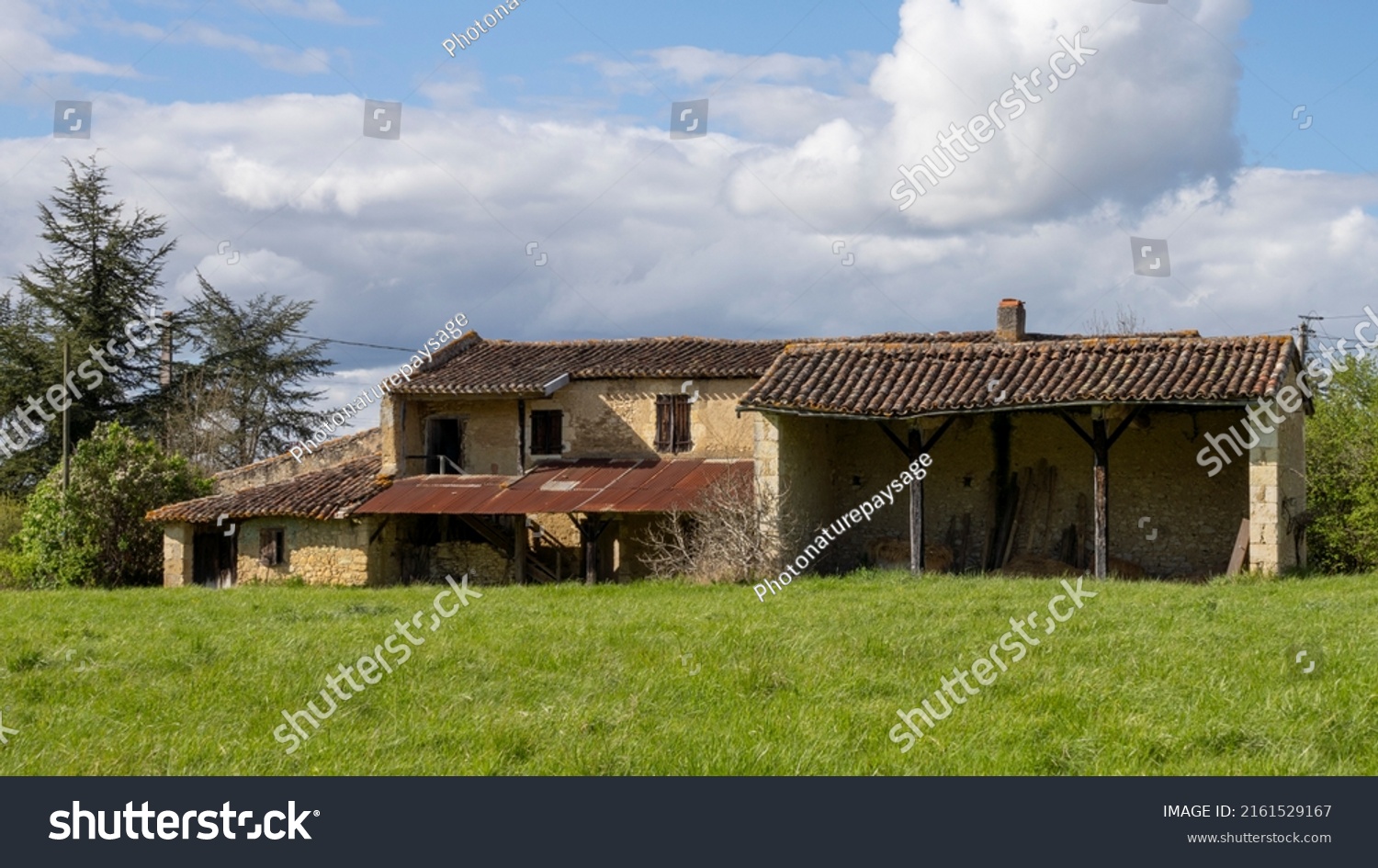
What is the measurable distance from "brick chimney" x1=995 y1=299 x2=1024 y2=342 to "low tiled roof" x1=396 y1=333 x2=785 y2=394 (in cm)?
439

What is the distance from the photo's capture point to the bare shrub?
20.4 m

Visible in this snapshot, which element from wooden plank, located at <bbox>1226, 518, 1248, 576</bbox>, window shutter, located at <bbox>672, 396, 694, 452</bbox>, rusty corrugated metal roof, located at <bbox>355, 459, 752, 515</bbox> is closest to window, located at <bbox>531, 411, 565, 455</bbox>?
rusty corrugated metal roof, located at <bbox>355, 459, 752, 515</bbox>

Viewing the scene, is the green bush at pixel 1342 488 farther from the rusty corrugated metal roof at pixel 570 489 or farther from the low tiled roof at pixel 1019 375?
the rusty corrugated metal roof at pixel 570 489

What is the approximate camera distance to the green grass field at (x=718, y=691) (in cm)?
792

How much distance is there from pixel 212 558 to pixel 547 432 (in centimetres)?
741

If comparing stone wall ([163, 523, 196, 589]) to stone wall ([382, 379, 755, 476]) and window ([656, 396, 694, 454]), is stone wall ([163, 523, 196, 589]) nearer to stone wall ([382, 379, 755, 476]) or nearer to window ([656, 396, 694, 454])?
stone wall ([382, 379, 755, 476])

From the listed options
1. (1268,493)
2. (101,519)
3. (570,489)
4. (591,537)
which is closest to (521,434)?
(570,489)

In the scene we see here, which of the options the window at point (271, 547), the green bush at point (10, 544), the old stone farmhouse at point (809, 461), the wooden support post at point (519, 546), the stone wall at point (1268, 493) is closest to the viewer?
the stone wall at point (1268, 493)

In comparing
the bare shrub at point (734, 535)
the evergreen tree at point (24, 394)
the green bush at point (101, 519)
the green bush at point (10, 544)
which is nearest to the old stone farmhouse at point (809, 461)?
the bare shrub at point (734, 535)

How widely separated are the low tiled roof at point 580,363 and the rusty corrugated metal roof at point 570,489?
171 cm

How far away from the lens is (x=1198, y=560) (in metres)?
21.1
